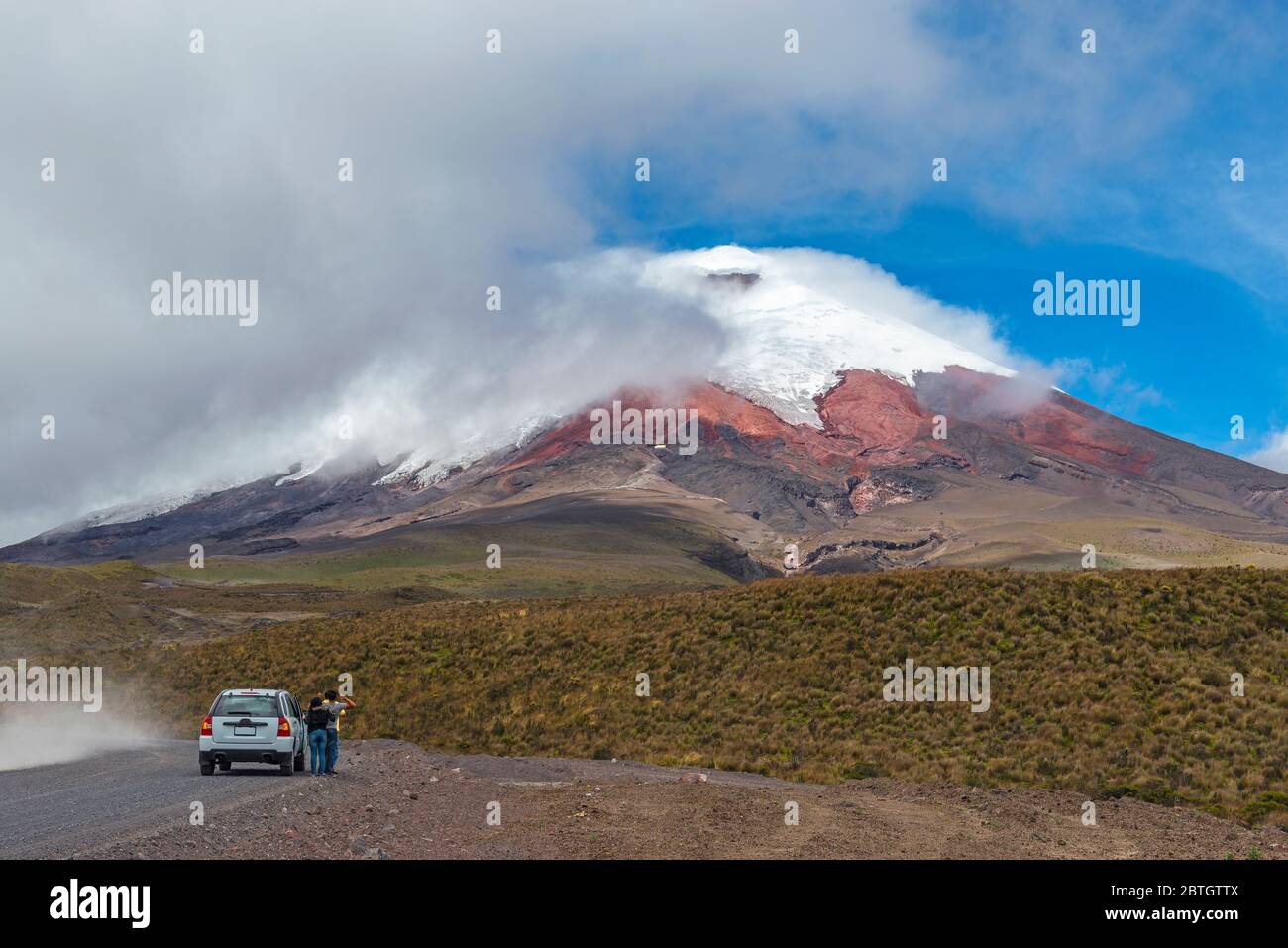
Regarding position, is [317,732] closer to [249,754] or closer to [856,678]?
[249,754]

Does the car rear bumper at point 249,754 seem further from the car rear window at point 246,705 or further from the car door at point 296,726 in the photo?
the car rear window at point 246,705

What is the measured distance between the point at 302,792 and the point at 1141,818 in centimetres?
1653

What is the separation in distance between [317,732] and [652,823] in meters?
8.58

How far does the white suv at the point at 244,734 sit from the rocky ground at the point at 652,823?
2.63 feet

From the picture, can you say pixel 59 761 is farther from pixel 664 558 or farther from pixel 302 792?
pixel 664 558

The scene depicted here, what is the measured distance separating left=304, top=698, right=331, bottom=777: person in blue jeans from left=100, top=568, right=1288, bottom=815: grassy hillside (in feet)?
38.8

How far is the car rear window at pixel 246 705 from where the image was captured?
2458cm

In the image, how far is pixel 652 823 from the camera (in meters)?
19.7

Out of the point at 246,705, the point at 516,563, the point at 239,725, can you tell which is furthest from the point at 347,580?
the point at 239,725

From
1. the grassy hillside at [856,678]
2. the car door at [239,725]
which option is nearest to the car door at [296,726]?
the car door at [239,725]

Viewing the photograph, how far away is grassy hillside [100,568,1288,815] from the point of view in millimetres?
29641

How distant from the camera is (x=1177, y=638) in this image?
3688 cm

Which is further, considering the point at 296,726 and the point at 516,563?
the point at 516,563
